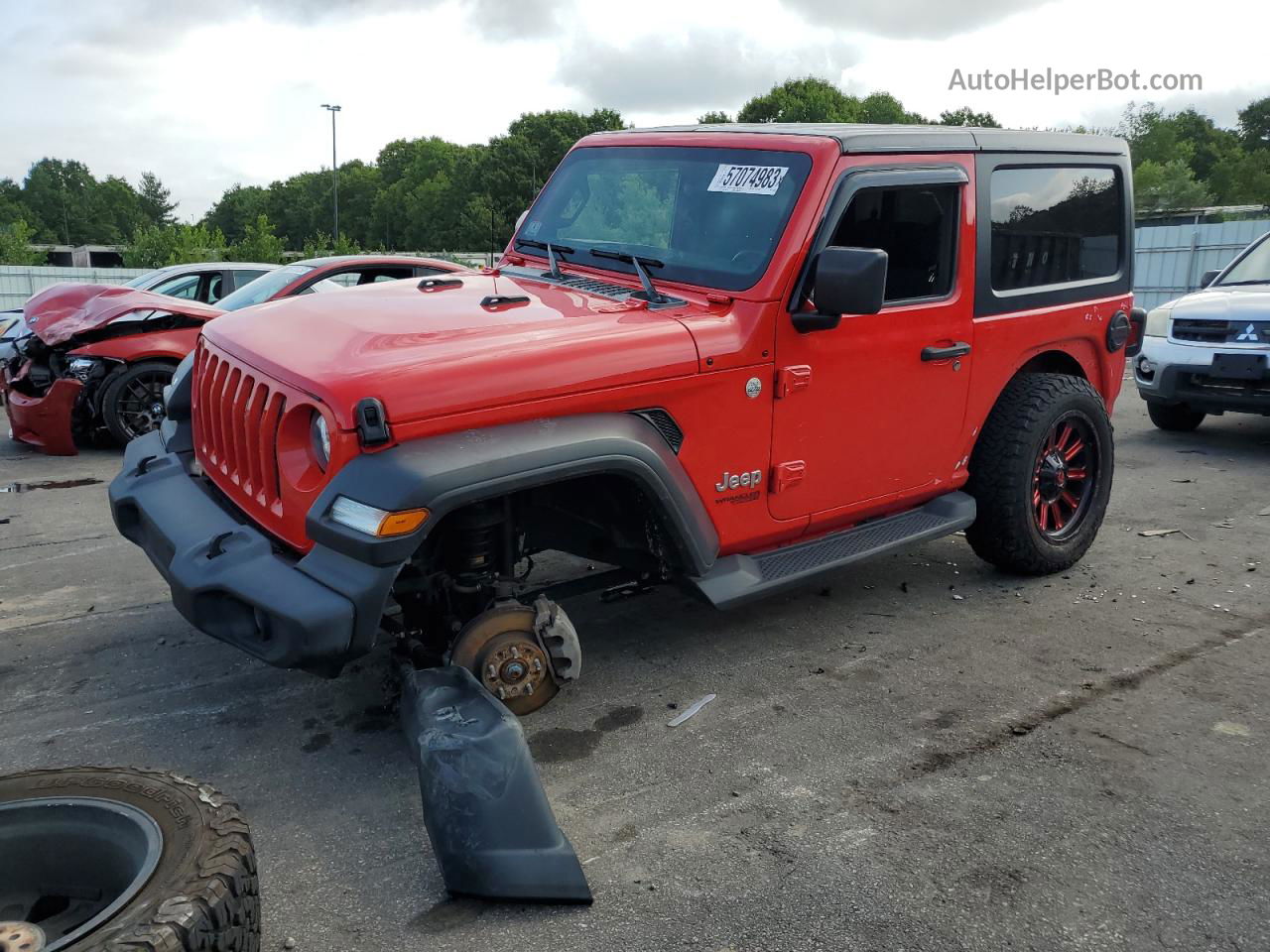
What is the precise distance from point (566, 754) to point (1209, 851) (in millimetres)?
1928

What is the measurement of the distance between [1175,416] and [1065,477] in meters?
4.66

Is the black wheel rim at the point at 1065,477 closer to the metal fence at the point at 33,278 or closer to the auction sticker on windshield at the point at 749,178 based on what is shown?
the auction sticker on windshield at the point at 749,178

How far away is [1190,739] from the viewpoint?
11.8 ft

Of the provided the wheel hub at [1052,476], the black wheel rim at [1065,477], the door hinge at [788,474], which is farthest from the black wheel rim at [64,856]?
the wheel hub at [1052,476]

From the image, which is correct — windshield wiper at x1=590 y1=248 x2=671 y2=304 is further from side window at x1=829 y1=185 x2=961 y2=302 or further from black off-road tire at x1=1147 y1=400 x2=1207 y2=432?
black off-road tire at x1=1147 y1=400 x2=1207 y2=432

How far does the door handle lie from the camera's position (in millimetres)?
4277

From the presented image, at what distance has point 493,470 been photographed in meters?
3.00

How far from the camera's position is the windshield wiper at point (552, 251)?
4418 mm

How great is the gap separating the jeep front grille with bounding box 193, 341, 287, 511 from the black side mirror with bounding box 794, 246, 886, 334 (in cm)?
183

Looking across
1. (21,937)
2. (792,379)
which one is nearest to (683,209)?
(792,379)

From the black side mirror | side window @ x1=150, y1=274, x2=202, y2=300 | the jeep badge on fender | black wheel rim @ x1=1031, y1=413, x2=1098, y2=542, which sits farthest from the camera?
side window @ x1=150, y1=274, x2=202, y2=300

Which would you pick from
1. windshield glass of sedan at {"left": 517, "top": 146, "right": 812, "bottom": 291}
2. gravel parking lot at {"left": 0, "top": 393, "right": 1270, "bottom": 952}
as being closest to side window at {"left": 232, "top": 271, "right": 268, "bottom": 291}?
gravel parking lot at {"left": 0, "top": 393, "right": 1270, "bottom": 952}

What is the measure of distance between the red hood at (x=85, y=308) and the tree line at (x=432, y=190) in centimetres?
234

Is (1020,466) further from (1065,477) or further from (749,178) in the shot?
(749,178)
